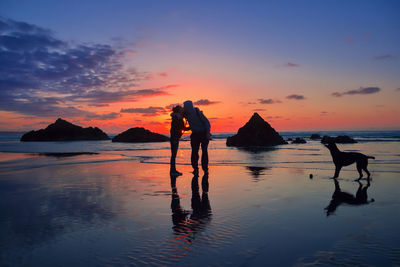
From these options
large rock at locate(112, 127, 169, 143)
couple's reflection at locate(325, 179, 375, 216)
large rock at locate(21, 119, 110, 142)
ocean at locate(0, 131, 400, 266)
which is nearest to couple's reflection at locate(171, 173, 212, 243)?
ocean at locate(0, 131, 400, 266)

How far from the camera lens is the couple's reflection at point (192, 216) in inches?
141

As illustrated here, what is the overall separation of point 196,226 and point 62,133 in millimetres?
61315

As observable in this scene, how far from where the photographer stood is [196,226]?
3797mm

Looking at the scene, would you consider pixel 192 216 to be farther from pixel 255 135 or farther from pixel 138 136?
pixel 138 136

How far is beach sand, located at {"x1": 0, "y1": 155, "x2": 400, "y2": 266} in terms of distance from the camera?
282 cm

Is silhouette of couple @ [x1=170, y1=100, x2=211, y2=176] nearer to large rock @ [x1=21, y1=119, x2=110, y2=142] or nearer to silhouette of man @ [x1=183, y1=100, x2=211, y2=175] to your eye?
silhouette of man @ [x1=183, y1=100, x2=211, y2=175]

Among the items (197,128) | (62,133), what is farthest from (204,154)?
(62,133)

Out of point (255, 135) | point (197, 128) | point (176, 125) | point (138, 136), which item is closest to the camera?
point (197, 128)

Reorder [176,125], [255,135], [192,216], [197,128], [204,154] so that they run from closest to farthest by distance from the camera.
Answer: [192,216] → [204,154] → [197,128] → [176,125] → [255,135]

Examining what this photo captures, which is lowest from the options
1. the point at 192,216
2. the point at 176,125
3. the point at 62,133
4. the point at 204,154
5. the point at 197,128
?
the point at 192,216

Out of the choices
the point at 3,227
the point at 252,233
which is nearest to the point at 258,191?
the point at 252,233

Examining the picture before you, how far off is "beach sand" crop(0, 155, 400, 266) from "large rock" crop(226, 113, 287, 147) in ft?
75.5

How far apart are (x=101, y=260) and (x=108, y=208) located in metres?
2.24

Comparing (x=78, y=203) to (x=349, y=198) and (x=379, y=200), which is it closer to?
(x=349, y=198)
